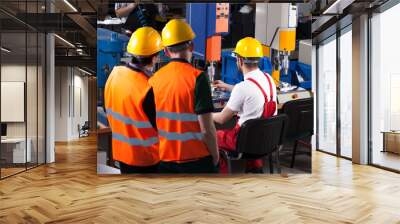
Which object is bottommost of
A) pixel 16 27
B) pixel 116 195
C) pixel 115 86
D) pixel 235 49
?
pixel 116 195

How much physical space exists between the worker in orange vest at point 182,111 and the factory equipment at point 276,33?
117cm

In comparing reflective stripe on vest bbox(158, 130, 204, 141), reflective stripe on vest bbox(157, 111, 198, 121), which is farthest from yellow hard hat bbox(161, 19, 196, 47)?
reflective stripe on vest bbox(158, 130, 204, 141)

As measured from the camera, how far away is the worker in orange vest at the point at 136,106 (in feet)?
21.0

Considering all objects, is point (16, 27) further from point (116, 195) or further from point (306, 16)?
point (306, 16)

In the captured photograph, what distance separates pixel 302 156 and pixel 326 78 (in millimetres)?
4798

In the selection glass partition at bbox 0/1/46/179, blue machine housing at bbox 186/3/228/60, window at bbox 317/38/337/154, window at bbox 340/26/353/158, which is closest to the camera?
blue machine housing at bbox 186/3/228/60

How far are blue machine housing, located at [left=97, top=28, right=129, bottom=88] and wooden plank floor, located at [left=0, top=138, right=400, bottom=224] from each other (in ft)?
5.58

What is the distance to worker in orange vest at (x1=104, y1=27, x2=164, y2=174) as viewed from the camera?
639 cm

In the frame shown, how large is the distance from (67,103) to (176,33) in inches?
438

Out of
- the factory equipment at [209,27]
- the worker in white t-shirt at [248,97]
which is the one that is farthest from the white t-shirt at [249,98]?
the factory equipment at [209,27]

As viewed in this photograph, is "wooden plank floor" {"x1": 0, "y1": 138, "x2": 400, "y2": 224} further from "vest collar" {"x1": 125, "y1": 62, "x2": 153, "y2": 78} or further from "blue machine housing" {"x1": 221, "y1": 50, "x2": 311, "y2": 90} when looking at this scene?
"vest collar" {"x1": 125, "y1": 62, "x2": 153, "y2": 78}

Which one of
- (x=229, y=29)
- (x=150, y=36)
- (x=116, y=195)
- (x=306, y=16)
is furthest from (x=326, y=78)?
(x=116, y=195)

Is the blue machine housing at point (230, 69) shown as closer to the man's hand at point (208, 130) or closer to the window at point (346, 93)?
the man's hand at point (208, 130)

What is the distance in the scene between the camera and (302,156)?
6797 mm
